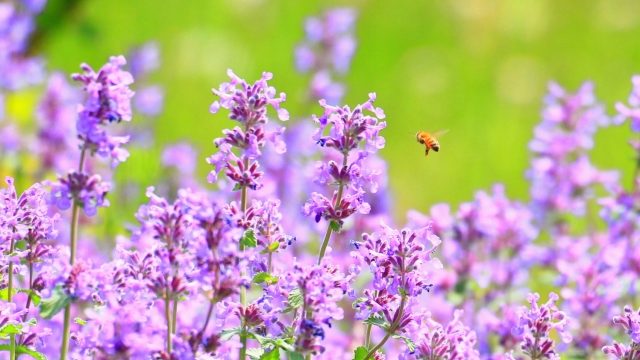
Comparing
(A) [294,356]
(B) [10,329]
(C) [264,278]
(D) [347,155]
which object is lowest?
(A) [294,356]

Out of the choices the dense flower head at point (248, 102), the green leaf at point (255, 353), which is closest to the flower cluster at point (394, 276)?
the green leaf at point (255, 353)

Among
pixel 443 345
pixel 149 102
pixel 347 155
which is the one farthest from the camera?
pixel 149 102

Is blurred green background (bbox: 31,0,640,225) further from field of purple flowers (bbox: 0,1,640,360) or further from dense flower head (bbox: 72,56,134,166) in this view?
dense flower head (bbox: 72,56,134,166)

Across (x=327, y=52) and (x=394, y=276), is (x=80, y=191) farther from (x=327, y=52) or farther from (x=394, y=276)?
(x=327, y=52)

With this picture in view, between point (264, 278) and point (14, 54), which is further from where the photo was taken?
point (14, 54)

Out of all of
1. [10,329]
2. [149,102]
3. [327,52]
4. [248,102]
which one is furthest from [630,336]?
[149,102]
